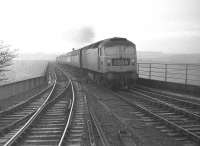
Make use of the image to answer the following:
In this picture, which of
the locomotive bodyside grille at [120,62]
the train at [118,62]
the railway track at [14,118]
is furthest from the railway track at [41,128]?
the locomotive bodyside grille at [120,62]

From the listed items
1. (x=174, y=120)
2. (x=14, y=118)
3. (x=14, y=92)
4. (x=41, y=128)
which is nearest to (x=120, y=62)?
(x=14, y=92)

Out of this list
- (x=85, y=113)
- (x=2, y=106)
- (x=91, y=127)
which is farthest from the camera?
(x=2, y=106)

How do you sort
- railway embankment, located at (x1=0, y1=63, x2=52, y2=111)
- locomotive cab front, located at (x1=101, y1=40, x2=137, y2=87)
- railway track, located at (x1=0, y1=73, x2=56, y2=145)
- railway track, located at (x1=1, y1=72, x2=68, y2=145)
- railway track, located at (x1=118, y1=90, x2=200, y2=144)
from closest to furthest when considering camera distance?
1. railway track, located at (x1=1, y1=72, x2=68, y2=145)
2. railway track, located at (x1=118, y1=90, x2=200, y2=144)
3. railway track, located at (x1=0, y1=73, x2=56, y2=145)
4. railway embankment, located at (x1=0, y1=63, x2=52, y2=111)
5. locomotive cab front, located at (x1=101, y1=40, x2=137, y2=87)

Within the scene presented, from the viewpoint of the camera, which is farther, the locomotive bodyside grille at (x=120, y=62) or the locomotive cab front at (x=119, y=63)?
the locomotive bodyside grille at (x=120, y=62)

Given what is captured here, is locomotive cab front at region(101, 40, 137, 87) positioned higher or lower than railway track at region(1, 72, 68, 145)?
higher

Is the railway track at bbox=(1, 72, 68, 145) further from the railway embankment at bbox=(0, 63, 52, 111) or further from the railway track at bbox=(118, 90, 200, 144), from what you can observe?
the railway track at bbox=(118, 90, 200, 144)

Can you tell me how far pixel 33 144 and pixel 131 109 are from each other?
5378mm

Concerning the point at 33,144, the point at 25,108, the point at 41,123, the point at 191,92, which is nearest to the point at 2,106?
the point at 25,108

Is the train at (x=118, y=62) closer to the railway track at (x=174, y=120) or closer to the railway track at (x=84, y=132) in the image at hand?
the railway track at (x=174, y=120)

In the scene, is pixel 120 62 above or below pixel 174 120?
above

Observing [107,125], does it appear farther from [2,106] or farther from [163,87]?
[163,87]

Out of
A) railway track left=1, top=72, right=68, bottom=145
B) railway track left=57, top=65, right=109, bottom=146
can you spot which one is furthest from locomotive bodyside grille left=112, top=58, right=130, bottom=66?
railway track left=57, top=65, right=109, bottom=146

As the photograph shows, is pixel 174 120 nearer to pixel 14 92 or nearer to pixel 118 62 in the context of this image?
pixel 118 62

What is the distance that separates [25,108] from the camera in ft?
36.6
